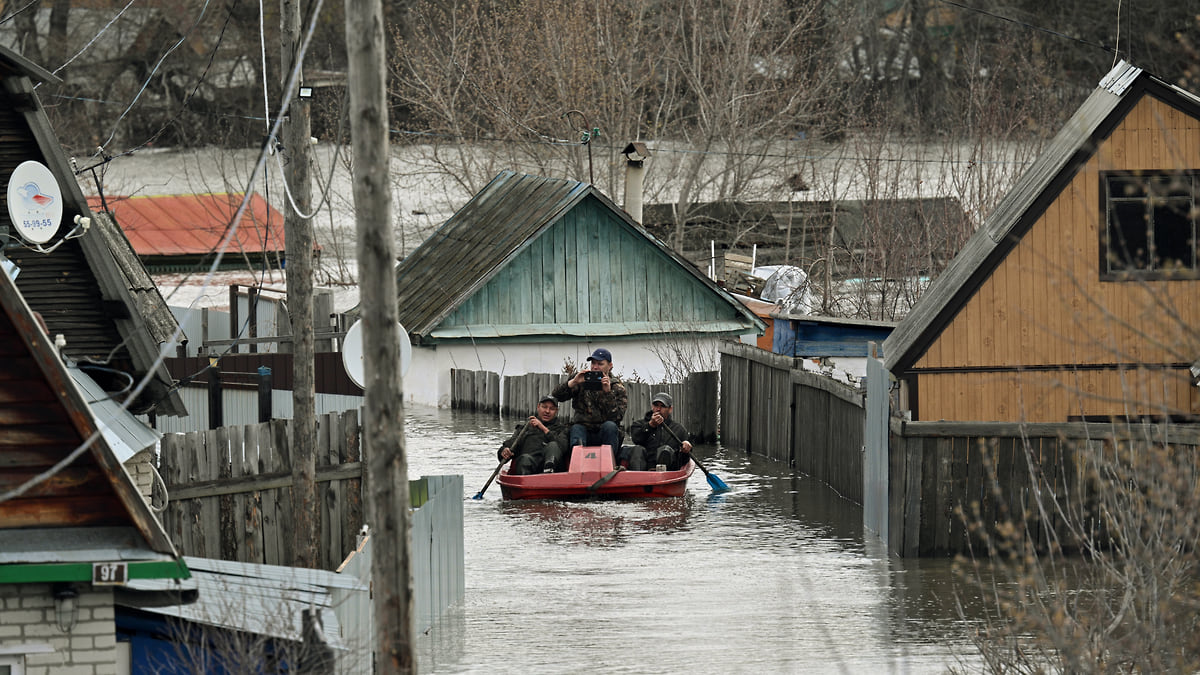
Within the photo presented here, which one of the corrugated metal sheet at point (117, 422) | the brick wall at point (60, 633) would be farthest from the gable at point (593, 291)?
the brick wall at point (60, 633)

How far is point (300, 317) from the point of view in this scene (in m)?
13.6

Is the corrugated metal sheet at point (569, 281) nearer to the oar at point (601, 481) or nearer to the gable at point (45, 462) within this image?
the oar at point (601, 481)

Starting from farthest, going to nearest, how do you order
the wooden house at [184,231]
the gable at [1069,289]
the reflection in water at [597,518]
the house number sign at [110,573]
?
the wooden house at [184,231], the reflection in water at [597,518], the gable at [1069,289], the house number sign at [110,573]

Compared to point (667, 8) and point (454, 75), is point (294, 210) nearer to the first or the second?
point (454, 75)

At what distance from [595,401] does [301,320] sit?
354 inches

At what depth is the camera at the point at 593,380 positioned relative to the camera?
72.5ft

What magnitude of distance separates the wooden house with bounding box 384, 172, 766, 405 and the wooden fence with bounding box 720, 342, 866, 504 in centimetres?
414

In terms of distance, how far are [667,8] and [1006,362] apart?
3545cm

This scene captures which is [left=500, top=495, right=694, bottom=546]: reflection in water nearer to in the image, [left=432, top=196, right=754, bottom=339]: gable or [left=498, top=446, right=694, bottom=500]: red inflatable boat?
[left=498, top=446, right=694, bottom=500]: red inflatable boat

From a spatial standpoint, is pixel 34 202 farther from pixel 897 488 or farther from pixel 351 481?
pixel 897 488

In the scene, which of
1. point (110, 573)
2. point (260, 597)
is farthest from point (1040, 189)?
point (110, 573)

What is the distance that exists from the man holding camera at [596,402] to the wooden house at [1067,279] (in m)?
4.66

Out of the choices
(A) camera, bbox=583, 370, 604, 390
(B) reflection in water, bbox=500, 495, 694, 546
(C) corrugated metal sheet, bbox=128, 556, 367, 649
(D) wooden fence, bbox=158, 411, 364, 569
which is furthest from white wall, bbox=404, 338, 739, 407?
(C) corrugated metal sheet, bbox=128, 556, 367, 649

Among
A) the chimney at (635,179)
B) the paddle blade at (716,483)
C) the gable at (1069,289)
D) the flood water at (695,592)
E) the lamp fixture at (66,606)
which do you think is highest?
the chimney at (635,179)
